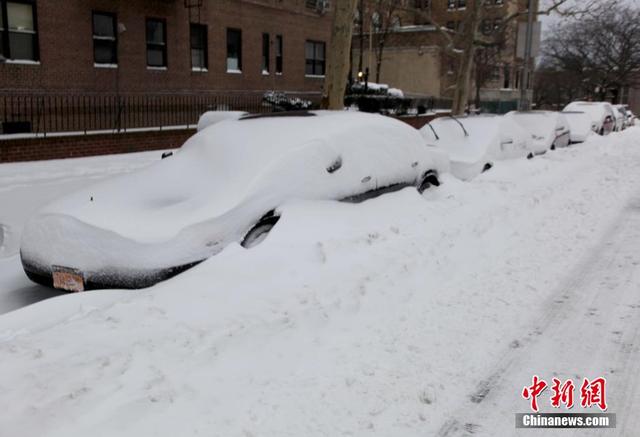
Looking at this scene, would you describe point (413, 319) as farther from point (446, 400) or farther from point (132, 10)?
point (132, 10)

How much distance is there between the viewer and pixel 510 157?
14.1 meters

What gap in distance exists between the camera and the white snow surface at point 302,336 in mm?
3619

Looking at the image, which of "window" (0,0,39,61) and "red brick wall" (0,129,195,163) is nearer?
"red brick wall" (0,129,195,163)

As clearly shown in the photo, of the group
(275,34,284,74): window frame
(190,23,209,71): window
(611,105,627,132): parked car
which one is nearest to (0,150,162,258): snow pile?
(190,23,209,71): window

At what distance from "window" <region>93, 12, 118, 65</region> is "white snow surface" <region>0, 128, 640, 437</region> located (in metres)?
16.2

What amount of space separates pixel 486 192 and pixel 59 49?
1500 centimetres

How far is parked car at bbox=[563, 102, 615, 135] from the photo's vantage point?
84.6ft

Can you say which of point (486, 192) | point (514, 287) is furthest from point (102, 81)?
point (514, 287)

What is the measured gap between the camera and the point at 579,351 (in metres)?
4.76

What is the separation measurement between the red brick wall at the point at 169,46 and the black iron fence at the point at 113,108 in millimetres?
618

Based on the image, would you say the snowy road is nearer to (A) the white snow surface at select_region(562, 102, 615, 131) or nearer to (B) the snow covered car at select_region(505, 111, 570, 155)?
(B) the snow covered car at select_region(505, 111, 570, 155)

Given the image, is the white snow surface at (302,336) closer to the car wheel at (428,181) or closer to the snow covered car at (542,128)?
the car wheel at (428,181)

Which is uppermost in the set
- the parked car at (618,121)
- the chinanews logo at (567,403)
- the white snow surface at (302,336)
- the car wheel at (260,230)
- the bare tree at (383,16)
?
the bare tree at (383,16)

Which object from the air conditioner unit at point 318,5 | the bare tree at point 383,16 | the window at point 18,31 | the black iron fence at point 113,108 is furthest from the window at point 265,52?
the window at point 18,31
